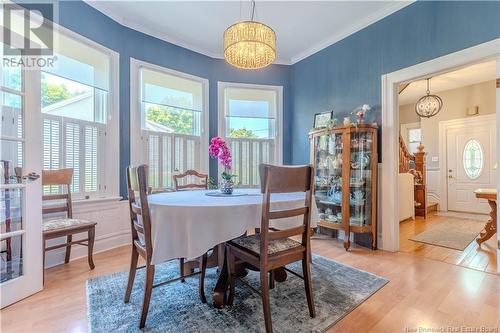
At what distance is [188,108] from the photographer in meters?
3.87

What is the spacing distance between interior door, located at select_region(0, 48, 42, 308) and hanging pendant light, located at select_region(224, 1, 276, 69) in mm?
1690

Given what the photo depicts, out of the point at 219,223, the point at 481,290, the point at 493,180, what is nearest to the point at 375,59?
the point at 481,290

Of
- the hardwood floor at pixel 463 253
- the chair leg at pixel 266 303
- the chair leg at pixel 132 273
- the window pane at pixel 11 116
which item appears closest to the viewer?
the chair leg at pixel 266 303

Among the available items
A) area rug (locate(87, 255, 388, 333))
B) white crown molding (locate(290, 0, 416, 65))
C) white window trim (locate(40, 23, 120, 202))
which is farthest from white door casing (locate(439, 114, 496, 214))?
white window trim (locate(40, 23, 120, 202))

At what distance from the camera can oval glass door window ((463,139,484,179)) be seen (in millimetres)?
5277

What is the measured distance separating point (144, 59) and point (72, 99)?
1.10 metres

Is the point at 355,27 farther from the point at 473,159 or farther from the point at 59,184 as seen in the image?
the point at 473,159

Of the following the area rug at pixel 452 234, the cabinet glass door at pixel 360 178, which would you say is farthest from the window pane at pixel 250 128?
the area rug at pixel 452 234

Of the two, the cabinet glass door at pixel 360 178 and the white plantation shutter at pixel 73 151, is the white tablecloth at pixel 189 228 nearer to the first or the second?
the white plantation shutter at pixel 73 151

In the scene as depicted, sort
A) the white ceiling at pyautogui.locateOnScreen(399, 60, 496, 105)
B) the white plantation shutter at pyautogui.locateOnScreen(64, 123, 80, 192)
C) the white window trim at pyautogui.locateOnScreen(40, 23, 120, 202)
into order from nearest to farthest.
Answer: the white plantation shutter at pyautogui.locateOnScreen(64, 123, 80, 192), the white window trim at pyautogui.locateOnScreen(40, 23, 120, 202), the white ceiling at pyautogui.locateOnScreen(399, 60, 496, 105)

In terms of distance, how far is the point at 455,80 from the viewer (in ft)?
16.7

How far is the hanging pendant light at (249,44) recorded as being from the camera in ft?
7.22

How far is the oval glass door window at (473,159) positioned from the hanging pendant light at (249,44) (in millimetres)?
5533

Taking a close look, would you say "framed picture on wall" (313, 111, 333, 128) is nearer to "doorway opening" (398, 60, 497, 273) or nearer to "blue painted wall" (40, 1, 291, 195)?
"blue painted wall" (40, 1, 291, 195)
